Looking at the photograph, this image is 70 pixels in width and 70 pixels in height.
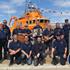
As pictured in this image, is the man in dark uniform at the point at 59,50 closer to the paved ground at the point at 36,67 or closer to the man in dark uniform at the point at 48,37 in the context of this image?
the paved ground at the point at 36,67

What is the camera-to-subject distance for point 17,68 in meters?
→ 11.4

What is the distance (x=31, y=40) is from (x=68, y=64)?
208cm

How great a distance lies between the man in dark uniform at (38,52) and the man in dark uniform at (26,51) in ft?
0.57

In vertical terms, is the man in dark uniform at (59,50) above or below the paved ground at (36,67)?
above

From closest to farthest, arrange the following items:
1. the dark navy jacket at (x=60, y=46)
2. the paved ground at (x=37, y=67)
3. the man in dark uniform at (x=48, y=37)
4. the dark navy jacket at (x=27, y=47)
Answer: the paved ground at (x=37, y=67), the dark navy jacket at (x=60, y=46), the dark navy jacket at (x=27, y=47), the man in dark uniform at (x=48, y=37)

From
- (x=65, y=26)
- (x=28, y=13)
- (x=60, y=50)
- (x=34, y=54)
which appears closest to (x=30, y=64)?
(x=34, y=54)

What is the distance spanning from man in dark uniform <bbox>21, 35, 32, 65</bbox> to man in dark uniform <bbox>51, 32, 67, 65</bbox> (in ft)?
3.11

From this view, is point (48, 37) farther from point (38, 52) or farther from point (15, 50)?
point (15, 50)

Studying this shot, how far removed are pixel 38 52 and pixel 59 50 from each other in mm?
860

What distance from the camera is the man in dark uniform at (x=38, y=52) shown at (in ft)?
37.9

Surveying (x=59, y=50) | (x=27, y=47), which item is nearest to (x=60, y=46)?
(x=59, y=50)

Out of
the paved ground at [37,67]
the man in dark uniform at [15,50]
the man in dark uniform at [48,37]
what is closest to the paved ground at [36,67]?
the paved ground at [37,67]

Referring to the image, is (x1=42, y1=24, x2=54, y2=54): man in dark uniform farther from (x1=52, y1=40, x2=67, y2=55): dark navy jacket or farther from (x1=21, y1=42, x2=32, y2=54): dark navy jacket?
(x1=21, y1=42, x2=32, y2=54): dark navy jacket

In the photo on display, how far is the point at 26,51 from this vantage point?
1176 cm
